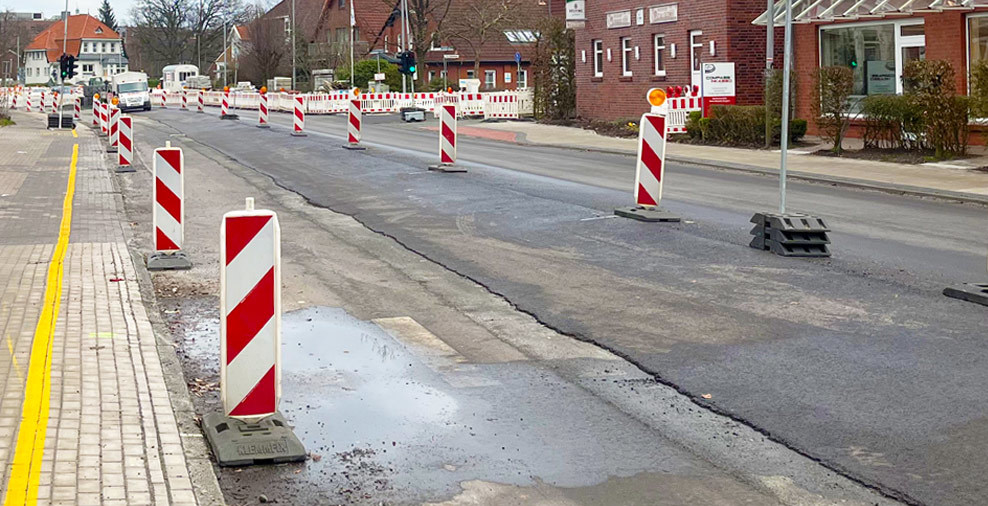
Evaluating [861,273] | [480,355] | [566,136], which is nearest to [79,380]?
[480,355]

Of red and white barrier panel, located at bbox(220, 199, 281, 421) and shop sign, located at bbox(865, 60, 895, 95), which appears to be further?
shop sign, located at bbox(865, 60, 895, 95)

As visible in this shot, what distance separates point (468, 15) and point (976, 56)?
5085cm

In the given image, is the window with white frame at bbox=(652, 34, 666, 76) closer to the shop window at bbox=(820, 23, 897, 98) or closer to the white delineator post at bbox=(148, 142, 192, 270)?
the shop window at bbox=(820, 23, 897, 98)

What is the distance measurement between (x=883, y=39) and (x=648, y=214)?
15.8 meters

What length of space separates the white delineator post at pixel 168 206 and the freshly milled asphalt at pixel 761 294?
2.38 metres

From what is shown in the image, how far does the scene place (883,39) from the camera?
90.6 ft

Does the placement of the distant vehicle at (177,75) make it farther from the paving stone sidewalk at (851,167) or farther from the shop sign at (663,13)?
the paving stone sidewalk at (851,167)

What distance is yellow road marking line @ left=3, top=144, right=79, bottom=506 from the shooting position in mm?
4957

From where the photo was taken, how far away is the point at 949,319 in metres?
8.67

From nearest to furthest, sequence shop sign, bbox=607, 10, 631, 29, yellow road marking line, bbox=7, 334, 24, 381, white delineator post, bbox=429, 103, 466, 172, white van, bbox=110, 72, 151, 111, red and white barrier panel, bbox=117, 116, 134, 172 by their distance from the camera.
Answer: yellow road marking line, bbox=7, 334, 24, 381, white delineator post, bbox=429, 103, 466, 172, red and white barrier panel, bbox=117, 116, 134, 172, shop sign, bbox=607, 10, 631, 29, white van, bbox=110, 72, 151, 111

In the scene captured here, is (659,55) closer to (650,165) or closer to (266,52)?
(650,165)

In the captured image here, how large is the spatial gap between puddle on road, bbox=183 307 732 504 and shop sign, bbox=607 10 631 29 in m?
31.7

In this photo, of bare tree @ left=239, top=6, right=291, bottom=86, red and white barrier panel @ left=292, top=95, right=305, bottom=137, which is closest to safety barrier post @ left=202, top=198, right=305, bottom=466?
red and white barrier panel @ left=292, top=95, right=305, bottom=137

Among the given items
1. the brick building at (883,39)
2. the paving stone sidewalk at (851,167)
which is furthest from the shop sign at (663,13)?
the paving stone sidewalk at (851,167)
